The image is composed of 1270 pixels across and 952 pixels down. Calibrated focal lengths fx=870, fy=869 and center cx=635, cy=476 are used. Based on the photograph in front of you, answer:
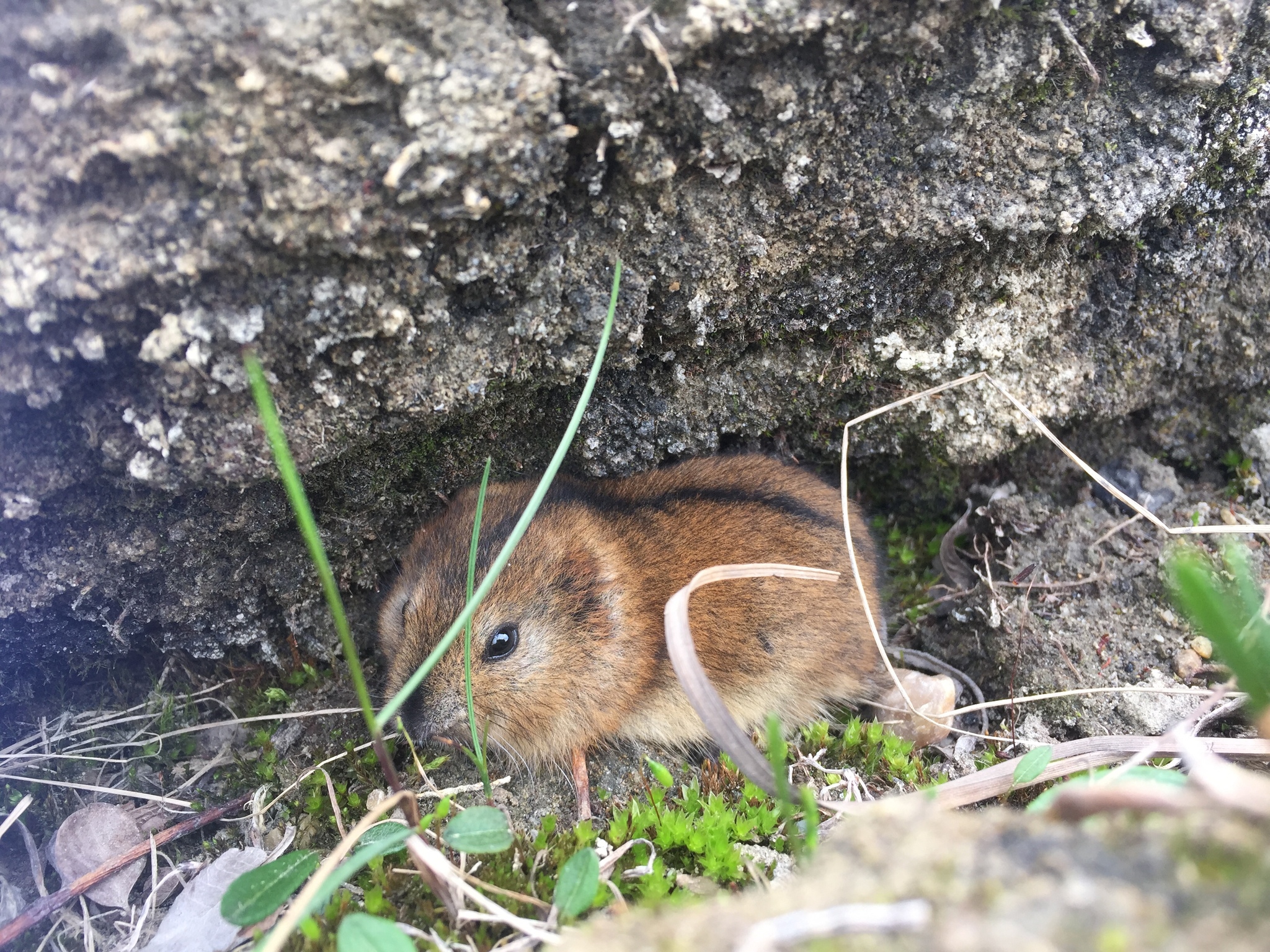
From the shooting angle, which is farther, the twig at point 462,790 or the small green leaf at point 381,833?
the twig at point 462,790

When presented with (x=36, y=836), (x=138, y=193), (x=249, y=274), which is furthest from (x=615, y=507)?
(x=36, y=836)

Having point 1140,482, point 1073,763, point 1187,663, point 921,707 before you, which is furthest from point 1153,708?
point 1140,482

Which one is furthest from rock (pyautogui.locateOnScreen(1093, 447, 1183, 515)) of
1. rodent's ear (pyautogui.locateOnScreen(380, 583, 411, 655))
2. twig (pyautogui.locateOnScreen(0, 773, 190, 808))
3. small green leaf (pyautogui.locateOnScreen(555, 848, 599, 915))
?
twig (pyautogui.locateOnScreen(0, 773, 190, 808))

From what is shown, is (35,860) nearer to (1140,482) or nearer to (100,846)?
(100,846)

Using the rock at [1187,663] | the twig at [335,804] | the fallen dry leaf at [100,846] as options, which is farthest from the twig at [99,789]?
the rock at [1187,663]

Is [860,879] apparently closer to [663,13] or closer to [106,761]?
[663,13]

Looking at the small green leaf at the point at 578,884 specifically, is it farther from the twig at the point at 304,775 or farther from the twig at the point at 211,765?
the twig at the point at 211,765

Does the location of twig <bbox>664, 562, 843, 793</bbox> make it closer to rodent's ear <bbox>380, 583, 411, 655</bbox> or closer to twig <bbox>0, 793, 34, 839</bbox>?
rodent's ear <bbox>380, 583, 411, 655</bbox>
